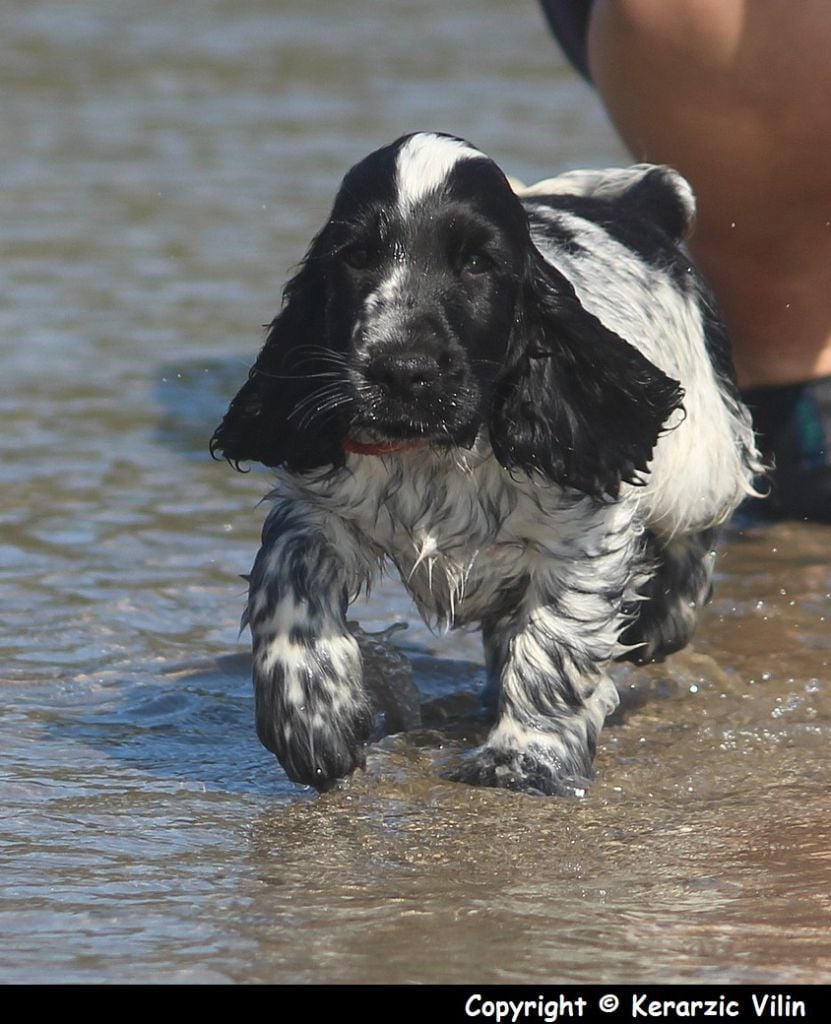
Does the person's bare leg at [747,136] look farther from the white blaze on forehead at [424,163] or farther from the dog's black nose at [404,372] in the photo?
the dog's black nose at [404,372]

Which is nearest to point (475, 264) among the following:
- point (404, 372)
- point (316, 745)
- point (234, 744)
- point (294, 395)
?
point (404, 372)

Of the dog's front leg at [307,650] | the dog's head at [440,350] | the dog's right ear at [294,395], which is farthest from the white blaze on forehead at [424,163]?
the dog's front leg at [307,650]

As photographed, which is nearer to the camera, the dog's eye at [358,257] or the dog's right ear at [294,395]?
the dog's eye at [358,257]

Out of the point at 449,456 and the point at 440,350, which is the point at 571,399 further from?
the point at 440,350

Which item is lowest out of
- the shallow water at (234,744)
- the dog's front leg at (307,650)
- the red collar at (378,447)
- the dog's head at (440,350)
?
the shallow water at (234,744)

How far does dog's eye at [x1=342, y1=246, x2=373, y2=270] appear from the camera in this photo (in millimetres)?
4074

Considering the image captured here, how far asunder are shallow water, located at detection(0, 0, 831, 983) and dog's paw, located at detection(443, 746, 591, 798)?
45mm

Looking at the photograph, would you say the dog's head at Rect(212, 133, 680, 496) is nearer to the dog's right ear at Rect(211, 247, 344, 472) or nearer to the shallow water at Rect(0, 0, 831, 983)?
the dog's right ear at Rect(211, 247, 344, 472)

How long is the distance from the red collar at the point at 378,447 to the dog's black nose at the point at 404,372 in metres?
0.18

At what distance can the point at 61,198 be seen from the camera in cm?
1014

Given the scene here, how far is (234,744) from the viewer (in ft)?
15.3

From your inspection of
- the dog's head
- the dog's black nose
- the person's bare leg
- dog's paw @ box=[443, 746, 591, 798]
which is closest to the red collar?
the dog's head

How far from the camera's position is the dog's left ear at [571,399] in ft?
13.9

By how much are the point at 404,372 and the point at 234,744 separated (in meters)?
1.17
